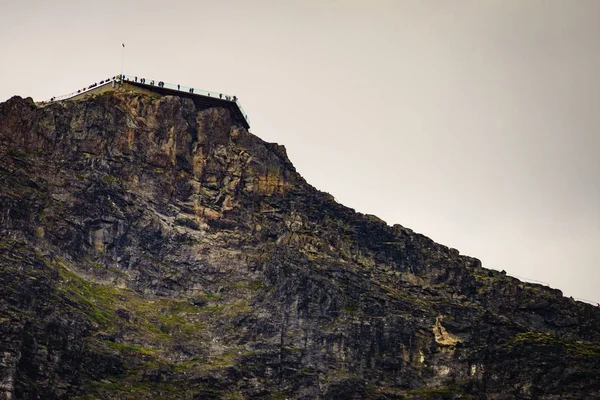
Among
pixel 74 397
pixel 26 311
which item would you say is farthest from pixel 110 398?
pixel 26 311

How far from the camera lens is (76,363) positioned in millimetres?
199750

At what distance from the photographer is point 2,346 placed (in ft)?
624

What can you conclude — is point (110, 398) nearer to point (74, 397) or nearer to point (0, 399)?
point (74, 397)

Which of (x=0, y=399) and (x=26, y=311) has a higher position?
(x=26, y=311)

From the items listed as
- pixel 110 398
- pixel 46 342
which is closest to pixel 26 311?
pixel 46 342

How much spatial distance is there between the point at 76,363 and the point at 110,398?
7.59m

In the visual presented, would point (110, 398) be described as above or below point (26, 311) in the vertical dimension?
below

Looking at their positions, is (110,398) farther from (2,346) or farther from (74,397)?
(2,346)

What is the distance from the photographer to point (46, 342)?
197500mm

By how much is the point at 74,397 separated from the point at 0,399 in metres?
13.6

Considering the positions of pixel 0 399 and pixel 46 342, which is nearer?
pixel 0 399

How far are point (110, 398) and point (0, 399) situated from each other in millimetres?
19658

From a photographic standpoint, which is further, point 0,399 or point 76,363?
point 76,363

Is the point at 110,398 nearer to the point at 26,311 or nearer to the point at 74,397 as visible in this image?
the point at 74,397
